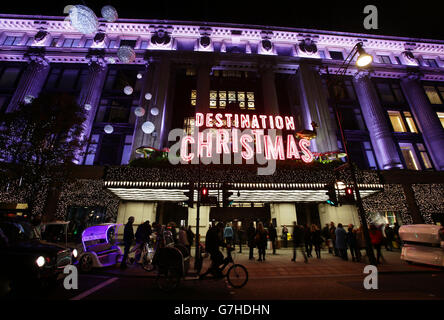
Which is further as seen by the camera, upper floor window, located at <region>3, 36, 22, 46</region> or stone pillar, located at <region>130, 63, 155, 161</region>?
upper floor window, located at <region>3, 36, 22, 46</region>

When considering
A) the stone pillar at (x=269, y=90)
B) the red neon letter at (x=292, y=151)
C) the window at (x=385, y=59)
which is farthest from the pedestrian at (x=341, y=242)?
the window at (x=385, y=59)

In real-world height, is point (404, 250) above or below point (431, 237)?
below

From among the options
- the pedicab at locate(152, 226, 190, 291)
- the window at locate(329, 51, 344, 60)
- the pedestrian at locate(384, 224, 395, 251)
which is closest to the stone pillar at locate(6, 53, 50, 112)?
the pedicab at locate(152, 226, 190, 291)

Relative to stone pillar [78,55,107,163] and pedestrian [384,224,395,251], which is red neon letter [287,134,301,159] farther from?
stone pillar [78,55,107,163]

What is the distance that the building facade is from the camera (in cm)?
1636

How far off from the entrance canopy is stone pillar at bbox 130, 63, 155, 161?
3954 millimetres

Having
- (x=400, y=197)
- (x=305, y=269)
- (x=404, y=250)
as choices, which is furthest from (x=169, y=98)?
(x=400, y=197)

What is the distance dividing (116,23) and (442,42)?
43746 mm

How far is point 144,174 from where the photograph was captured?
15281mm

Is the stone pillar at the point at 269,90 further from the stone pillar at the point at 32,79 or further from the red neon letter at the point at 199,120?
the stone pillar at the point at 32,79

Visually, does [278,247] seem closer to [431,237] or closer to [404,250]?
[404,250]

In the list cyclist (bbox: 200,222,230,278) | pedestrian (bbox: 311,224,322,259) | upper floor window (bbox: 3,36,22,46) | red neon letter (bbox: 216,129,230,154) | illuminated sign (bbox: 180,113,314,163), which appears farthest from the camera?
upper floor window (bbox: 3,36,22,46)

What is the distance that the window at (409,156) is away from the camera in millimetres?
20781
